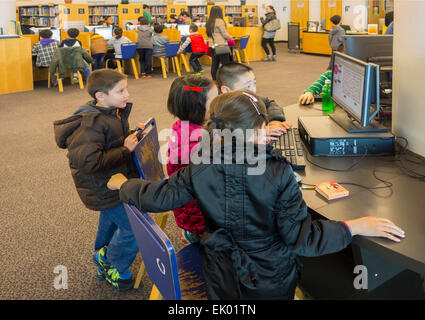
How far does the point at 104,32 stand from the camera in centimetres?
908

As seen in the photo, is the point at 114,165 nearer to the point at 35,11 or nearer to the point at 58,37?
the point at 58,37

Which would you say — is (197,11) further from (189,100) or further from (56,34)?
(189,100)

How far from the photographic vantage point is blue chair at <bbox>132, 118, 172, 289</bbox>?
1.74 m

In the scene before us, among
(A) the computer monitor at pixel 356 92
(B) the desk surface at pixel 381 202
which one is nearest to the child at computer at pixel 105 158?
(B) the desk surface at pixel 381 202

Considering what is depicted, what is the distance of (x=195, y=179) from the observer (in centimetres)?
129

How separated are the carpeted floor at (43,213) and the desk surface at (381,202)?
3.52 ft

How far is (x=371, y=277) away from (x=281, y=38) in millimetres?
14108

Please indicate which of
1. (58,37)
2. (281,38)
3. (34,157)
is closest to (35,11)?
(58,37)

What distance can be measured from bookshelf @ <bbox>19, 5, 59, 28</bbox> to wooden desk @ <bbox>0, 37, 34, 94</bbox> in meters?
4.54

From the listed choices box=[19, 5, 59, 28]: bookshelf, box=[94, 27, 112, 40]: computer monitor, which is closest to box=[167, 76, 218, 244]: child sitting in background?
box=[94, 27, 112, 40]: computer monitor

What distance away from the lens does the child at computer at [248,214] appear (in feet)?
4.07

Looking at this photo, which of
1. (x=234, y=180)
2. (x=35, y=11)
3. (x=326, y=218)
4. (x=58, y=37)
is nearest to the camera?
(x=234, y=180)

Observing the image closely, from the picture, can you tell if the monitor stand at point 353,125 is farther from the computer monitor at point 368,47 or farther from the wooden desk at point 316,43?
the wooden desk at point 316,43
